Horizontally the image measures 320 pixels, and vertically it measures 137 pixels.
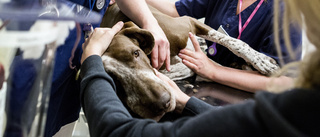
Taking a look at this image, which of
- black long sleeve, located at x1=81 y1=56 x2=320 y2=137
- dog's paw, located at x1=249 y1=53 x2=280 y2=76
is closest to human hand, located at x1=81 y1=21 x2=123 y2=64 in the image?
black long sleeve, located at x1=81 y1=56 x2=320 y2=137

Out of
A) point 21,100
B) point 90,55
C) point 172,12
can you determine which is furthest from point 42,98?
point 172,12

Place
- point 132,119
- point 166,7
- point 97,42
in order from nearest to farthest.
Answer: point 132,119 → point 97,42 → point 166,7

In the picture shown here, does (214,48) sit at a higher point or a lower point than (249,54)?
lower

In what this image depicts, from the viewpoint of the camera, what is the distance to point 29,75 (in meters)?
0.54

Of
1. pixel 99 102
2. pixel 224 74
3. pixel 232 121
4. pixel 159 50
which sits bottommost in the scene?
pixel 224 74

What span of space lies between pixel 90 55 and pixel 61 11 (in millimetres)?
451

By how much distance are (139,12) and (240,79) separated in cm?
77

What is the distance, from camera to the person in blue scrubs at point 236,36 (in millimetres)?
1666

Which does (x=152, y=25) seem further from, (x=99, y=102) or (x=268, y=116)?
(x=268, y=116)

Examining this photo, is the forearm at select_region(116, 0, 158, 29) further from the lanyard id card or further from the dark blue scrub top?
the dark blue scrub top

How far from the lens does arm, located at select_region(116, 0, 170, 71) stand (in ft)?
4.82

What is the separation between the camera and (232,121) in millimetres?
524

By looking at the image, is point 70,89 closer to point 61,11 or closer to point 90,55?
point 90,55

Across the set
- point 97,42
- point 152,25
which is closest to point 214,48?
point 152,25
